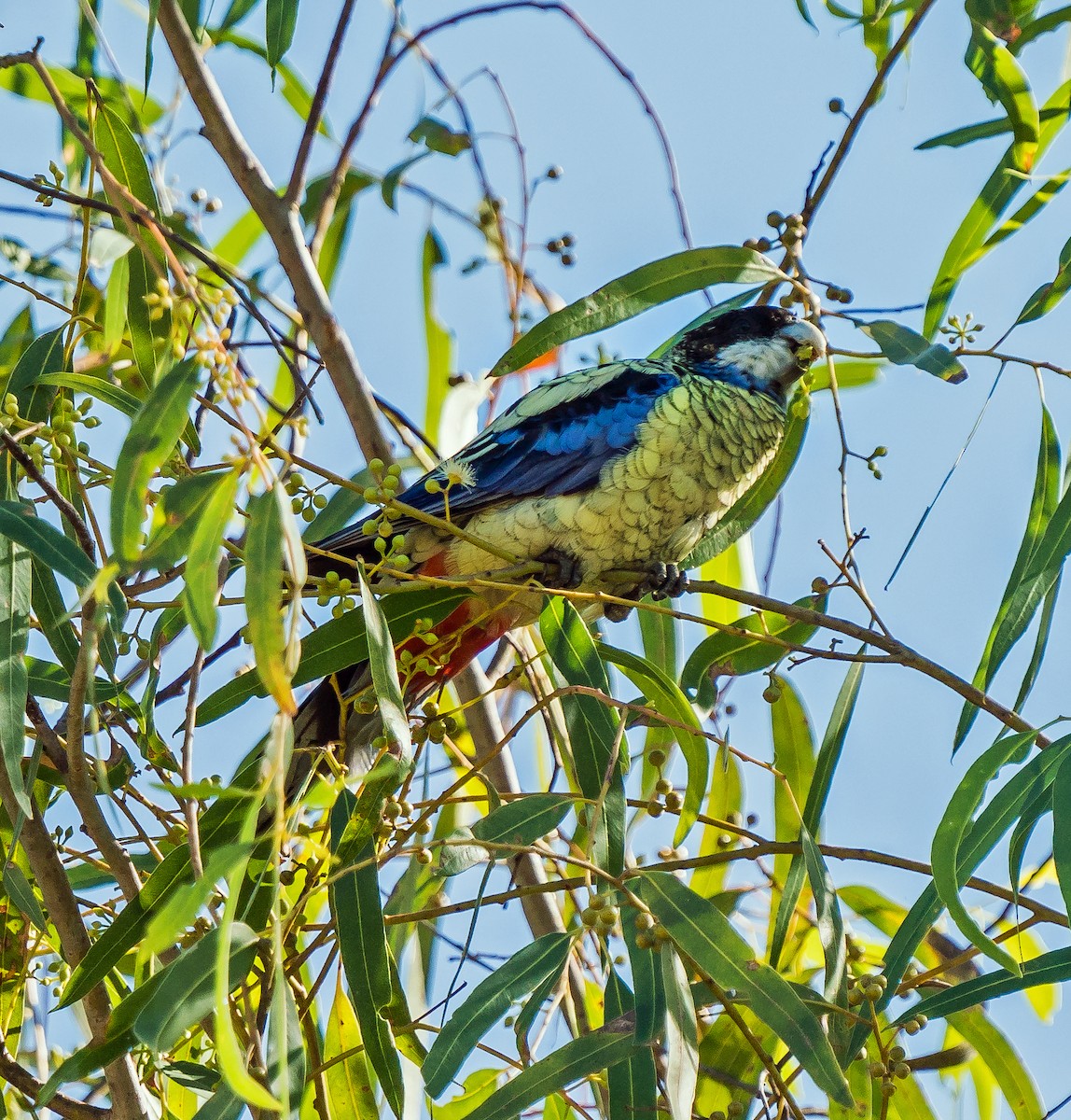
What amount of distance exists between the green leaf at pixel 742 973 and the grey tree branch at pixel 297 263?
0.96 metres

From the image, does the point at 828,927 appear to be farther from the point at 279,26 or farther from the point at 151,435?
the point at 279,26

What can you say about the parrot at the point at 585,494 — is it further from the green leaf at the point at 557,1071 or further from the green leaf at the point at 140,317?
the green leaf at the point at 557,1071

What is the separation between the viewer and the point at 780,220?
2.02 metres

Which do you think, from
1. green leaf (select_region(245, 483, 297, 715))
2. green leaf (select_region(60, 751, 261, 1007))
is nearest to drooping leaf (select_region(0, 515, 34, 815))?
green leaf (select_region(60, 751, 261, 1007))

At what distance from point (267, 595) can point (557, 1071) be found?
632 millimetres

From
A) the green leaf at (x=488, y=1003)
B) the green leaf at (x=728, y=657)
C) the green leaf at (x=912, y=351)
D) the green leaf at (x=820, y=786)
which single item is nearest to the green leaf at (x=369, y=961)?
the green leaf at (x=488, y=1003)

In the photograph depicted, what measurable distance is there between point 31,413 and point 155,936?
1129mm

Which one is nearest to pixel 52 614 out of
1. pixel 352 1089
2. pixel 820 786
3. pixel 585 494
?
pixel 352 1089

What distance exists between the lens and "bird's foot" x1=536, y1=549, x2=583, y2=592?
2191 mm

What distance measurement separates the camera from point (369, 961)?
155cm

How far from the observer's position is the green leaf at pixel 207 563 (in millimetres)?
1158

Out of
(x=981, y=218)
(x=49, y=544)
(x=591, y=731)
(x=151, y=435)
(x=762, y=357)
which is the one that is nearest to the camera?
(x=151, y=435)

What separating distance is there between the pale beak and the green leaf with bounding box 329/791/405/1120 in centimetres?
132

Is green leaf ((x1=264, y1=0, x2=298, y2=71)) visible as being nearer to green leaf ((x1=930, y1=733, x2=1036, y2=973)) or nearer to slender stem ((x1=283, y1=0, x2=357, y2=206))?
slender stem ((x1=283, y1=0, x2=357, y2=206))
